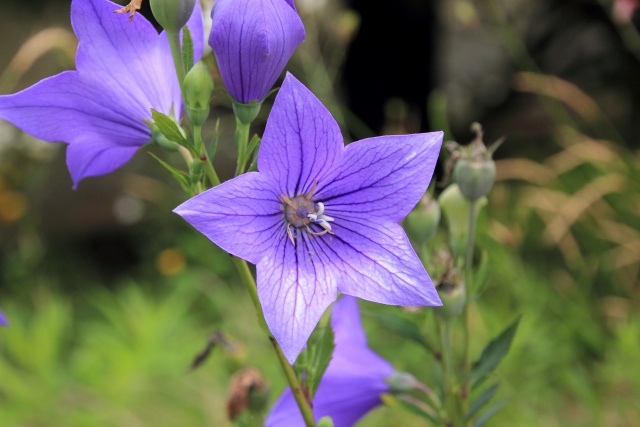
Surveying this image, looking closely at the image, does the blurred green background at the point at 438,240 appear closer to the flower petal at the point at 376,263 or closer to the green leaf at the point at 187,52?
the green leaf at the point at 187,52

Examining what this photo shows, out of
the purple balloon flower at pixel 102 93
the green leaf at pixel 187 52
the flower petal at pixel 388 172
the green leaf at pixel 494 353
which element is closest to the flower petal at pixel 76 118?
the purple balloon flower at pixel 102 93

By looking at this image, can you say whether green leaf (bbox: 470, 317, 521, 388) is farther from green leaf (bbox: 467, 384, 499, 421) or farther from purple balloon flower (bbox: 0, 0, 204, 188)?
purple balloon flower (bbox: 0, 0, 204, 188)

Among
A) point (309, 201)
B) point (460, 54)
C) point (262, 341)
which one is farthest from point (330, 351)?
point (460, 54)

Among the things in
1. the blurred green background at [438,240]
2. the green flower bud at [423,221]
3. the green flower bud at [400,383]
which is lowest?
the blurred green background at [438,240]

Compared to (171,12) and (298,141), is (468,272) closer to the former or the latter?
(298,141)

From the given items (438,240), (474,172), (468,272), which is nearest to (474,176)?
(474,172)

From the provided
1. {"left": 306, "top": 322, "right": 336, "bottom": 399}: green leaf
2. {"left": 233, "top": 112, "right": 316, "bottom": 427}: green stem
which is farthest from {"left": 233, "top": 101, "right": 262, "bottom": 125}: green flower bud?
{"left": 306, "top": 322, "right": 336, "bottom": 399}: green leaf
